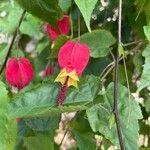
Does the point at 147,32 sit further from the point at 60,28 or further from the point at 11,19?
the point at 11,19

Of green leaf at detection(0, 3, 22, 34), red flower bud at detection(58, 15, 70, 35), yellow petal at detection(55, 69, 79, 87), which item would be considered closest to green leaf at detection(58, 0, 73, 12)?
red flower bud at detection(58, 15, 70, 35)

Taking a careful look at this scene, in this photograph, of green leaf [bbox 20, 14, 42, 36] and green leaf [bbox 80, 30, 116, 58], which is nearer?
green leaf [bbox 80, 30, 116, 58]

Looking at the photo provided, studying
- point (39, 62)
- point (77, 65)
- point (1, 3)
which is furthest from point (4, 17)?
point (77, 65)

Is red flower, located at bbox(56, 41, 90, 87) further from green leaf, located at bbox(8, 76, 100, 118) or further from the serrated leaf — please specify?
the serrated leaf

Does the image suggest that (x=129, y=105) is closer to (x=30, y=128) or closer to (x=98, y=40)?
(x=98, y=40)

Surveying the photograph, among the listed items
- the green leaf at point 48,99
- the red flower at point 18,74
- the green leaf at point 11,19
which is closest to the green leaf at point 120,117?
the green leaf at point 48,99

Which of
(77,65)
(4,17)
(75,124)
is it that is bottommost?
(75,124)
